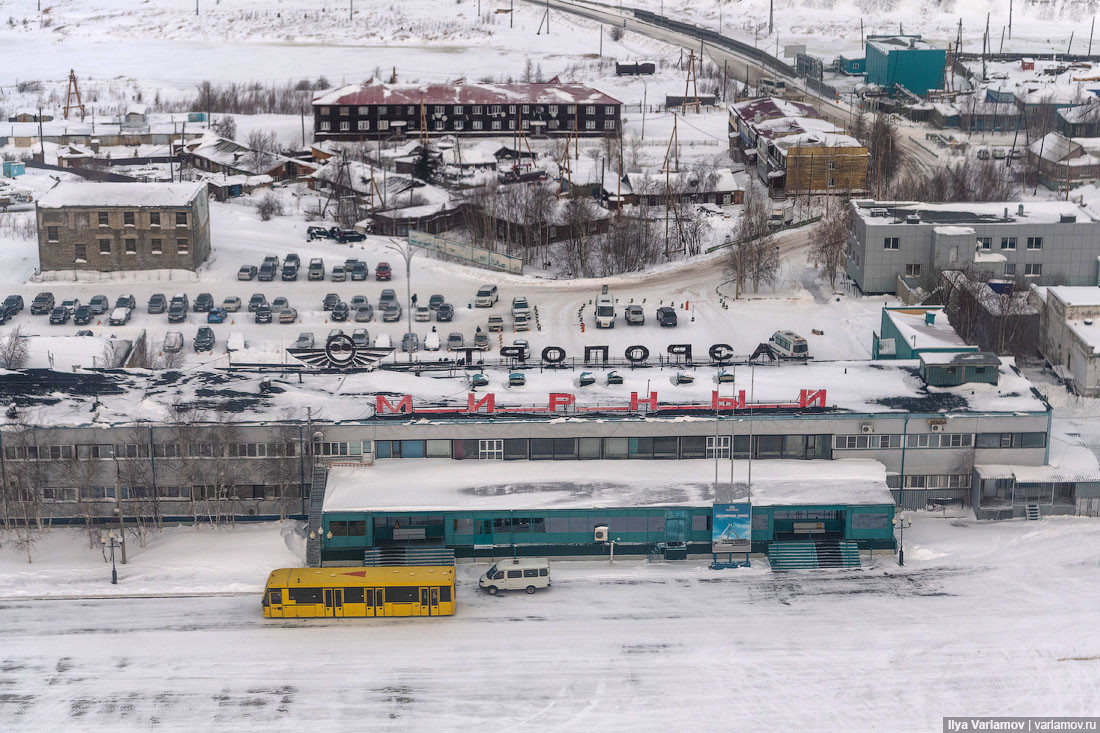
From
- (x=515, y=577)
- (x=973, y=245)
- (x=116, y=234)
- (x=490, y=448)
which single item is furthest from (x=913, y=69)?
(x=515, y=577)

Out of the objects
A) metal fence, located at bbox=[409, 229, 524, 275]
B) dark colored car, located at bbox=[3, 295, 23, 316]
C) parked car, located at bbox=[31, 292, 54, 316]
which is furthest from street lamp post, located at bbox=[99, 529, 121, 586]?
metal fence, located at bbox=[409, 229, 524, 275]

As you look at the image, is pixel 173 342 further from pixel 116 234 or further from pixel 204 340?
pixel 116 234

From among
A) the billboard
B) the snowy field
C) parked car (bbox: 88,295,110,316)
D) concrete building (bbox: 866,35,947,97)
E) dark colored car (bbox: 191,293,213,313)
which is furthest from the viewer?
concrete building (bbox: 866,35,947,97)

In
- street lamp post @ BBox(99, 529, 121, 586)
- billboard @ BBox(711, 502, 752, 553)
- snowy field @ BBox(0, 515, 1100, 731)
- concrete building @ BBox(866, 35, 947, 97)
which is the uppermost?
concrete building @ BBox(866, 35, 947, 97)

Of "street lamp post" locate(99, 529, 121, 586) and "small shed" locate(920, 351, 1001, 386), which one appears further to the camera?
"small shed" locate(920, 351, 1001, 386)

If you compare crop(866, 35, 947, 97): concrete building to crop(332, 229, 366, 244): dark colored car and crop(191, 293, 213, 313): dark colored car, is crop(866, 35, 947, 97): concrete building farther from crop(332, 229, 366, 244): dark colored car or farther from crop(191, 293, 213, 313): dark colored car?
crop(191, 293, 213, 313): dark colored car

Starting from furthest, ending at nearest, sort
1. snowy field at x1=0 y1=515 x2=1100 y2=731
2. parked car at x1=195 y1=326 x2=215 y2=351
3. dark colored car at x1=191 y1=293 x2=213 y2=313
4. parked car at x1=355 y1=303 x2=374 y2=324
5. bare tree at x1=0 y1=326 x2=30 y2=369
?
dark colored car at x1=191 y1=293 x2=213 y2=313 → parked car at x1=355 y1=303 x2=374 y2=324 → parked car at x1=195 y1=326 x2=215 y2=351 → bare tree at x1=0 y1=326 x2=30 y2=369 → snowy field at x1=0 y1=515 x2=1100 y2=731
